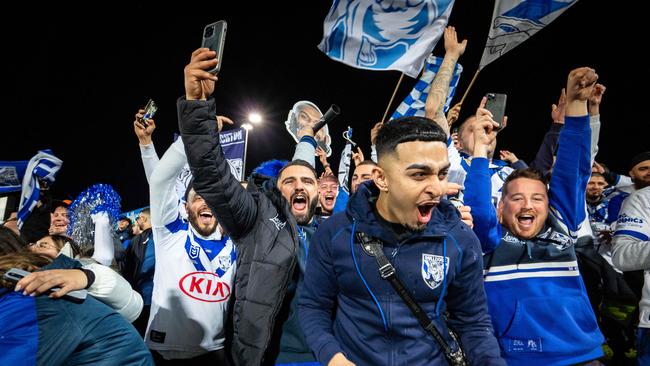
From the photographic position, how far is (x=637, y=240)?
3338 mm

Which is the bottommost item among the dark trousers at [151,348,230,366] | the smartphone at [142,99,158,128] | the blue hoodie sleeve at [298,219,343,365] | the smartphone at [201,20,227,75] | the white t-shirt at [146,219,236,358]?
the dark trousers at [151,348,230,366]

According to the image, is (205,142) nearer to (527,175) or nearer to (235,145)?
(527,175)

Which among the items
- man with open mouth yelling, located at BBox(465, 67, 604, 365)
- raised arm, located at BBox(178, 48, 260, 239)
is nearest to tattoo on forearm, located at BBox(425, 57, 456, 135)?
man with open mouth yelling, located at BBox(465, 67, 604, 365)

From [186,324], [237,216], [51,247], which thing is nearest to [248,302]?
[237,216]

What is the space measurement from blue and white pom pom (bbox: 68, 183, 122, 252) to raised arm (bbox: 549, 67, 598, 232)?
4527mm

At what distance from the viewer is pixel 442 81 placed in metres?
3.51

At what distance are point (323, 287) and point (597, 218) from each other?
560 centimetres

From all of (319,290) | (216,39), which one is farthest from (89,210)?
(319,290)

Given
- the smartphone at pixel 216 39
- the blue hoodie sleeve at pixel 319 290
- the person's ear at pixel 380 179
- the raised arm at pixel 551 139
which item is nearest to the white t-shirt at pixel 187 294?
the blue hoodie sleeve at pixel 319 290

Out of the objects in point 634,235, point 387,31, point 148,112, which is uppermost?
point 387,31

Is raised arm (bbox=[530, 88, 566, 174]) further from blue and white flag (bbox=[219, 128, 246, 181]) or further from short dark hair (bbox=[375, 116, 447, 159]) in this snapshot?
blue and white flag (bbox=[219, 128, 246, 181])

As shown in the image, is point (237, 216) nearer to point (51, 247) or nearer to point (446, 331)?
point (446, 331)

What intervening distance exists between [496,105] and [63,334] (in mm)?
3120

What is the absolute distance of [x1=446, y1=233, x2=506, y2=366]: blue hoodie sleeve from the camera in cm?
221
